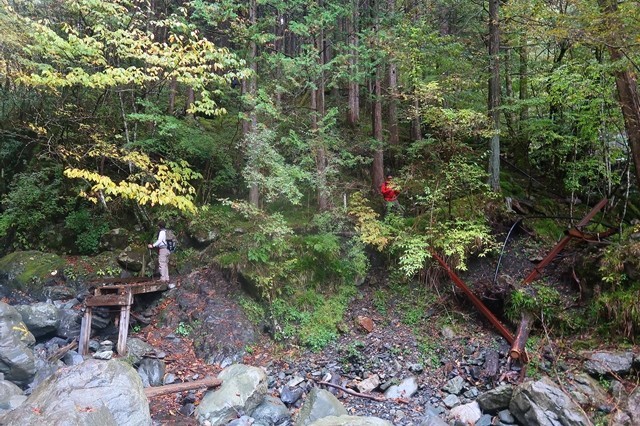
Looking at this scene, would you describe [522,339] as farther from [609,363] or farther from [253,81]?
[253,81]

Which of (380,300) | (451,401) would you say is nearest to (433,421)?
(451,401)

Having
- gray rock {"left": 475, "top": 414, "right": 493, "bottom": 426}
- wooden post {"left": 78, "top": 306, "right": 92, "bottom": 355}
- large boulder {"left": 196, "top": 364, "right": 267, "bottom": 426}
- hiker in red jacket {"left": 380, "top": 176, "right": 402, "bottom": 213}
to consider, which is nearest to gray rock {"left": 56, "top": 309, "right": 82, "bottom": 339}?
wooden post {"left": 78, "top": 306, "right": 92, "bottom": 355}

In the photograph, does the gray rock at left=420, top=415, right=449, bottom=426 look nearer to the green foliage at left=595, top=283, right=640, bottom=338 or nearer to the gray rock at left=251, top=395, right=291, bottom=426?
the gray rock at left=251, top=395, right=291, bottom=426

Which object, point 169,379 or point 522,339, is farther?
point 169,379

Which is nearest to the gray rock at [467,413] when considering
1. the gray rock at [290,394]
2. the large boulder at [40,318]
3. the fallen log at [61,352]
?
the gray rock at [290,394]

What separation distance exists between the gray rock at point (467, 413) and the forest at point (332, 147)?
2.18m

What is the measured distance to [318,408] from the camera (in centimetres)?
664

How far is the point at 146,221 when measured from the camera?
39.1ft

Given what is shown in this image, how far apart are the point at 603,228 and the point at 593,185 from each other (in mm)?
1440

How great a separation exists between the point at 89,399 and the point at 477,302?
23.5 feet

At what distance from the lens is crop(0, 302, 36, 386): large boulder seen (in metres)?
7.26

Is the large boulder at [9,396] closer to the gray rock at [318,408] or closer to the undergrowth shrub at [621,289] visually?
the gray rock at [318,408]

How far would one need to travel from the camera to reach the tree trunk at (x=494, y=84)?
9555mm

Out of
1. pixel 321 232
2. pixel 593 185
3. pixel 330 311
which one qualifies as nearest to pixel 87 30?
pixel 321 232
